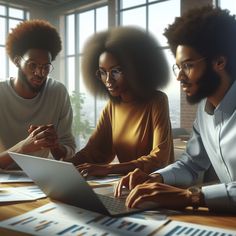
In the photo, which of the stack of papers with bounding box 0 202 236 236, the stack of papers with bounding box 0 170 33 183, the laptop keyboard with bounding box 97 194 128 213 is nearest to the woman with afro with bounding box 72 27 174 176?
the stack of papers with bounding box 0 170 33 183

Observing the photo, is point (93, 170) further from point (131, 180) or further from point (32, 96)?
point (32, 96)

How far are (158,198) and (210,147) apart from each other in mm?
509

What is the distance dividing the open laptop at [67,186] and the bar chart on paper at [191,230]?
0.15 metres

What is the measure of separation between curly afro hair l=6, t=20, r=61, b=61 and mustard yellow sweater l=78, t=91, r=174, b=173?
0.56 metres

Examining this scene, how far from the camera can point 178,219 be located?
95cm

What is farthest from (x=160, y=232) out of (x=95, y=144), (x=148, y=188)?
(x=95, y=144)

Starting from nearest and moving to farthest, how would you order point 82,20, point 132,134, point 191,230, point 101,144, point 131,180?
point 191,230, point 131,180, point 132,134, point 101,144, point 82,20

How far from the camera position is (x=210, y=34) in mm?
1474

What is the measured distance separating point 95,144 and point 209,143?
75cm

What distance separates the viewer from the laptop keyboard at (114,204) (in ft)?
3.33

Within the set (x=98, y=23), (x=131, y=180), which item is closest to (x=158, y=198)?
(x=131, y=180)

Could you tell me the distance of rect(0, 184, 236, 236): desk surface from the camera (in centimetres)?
91

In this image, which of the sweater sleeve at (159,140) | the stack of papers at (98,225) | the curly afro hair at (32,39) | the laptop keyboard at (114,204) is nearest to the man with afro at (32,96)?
the curly afro hair at (32,39)

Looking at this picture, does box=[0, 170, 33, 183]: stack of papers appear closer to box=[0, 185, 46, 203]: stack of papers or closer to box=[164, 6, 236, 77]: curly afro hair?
box=[0, 185, 46, 203]: stack of papers
